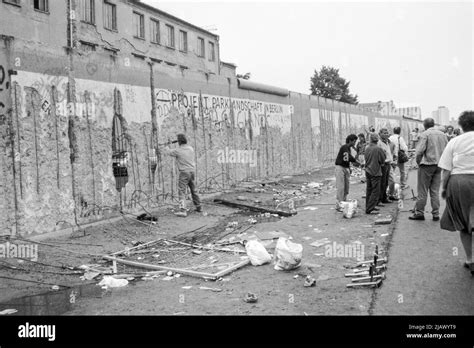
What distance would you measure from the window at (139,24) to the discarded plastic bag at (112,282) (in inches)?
1279

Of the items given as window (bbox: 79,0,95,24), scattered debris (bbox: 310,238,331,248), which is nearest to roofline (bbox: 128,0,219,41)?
window (bbox: 79,0,95,24)

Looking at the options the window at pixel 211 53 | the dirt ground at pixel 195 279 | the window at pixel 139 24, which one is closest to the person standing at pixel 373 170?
the dirt ground at pixel 195 279

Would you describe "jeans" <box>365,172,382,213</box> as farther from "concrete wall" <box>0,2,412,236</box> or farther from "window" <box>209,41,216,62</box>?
"window" <box>209,41,216,62</box>

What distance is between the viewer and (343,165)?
10.1m

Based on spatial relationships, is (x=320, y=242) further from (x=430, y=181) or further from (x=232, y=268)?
(x=430, y=181)

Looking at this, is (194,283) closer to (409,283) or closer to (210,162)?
(409,283)

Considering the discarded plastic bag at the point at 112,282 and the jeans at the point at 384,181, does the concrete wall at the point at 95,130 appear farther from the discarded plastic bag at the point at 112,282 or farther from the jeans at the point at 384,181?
the jeans at the point at 384,181

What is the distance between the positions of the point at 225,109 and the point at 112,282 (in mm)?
9033

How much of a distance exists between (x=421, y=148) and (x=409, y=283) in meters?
3.90

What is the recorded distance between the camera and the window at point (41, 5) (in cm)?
2795

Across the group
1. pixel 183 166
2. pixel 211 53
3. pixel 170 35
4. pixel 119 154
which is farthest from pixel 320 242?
pixel 211 53

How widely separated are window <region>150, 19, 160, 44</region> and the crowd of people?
94.0 ft

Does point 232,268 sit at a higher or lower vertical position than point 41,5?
lower

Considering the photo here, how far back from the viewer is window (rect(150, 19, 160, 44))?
37.2 metres
